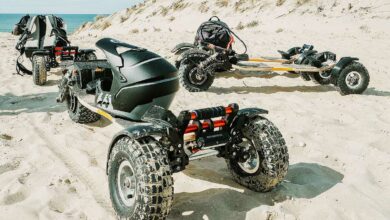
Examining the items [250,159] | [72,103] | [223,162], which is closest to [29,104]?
[72,103]

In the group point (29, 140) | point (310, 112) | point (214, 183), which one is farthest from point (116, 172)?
point (310, 112)

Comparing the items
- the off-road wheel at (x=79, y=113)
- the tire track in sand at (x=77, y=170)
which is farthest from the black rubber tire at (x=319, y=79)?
the tire track in sand at (x=77, y=170)

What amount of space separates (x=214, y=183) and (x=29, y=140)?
2.57 metres

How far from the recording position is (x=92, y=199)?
3615 mm

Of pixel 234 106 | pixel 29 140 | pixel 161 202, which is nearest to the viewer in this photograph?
pixel 161 202

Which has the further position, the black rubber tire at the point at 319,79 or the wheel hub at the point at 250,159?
the black rubber tire at the point at 319,79

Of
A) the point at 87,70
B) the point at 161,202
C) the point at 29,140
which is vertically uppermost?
the point at 87,70

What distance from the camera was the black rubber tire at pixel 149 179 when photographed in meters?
2.89

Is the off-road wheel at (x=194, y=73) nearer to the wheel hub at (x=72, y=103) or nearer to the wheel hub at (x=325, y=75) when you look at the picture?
the wheel hub at (x=72, y=103)

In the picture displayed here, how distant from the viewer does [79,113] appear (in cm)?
574

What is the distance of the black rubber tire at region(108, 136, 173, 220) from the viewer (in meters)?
2.89

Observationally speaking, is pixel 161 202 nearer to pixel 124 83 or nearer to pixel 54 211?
pixel 54 211

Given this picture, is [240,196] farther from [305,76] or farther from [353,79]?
[305,76]

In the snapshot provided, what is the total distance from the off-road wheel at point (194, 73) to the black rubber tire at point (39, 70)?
3021 mm
